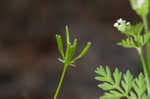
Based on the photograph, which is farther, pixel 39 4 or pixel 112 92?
pixel 39 4

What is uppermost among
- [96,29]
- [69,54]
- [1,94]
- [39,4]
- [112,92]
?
[39,4]

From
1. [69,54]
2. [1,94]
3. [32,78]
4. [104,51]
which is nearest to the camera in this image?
[69,54]

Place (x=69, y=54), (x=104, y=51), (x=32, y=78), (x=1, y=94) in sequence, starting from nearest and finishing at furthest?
1. (x=69, y=54)
2. (x=1, y=94)
3. (x=32, y=78)
4. (x=104, y=51)

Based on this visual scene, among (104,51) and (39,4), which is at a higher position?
(39,4)

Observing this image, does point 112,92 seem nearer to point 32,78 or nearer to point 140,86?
point 140,86

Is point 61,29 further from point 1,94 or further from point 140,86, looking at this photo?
point 140,86

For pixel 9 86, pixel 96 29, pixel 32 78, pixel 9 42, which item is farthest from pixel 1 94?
pixel 96 29

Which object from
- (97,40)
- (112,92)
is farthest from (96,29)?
(112,92)
